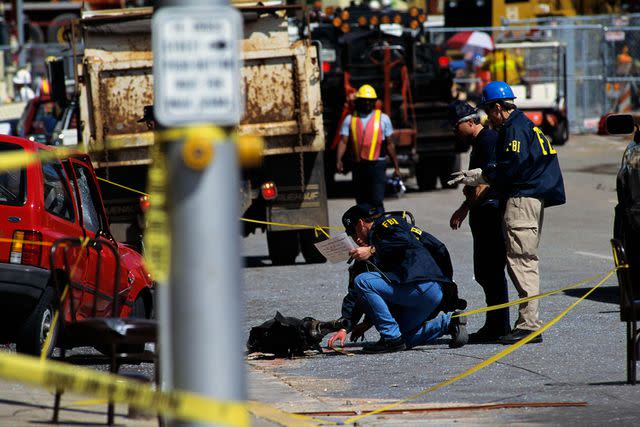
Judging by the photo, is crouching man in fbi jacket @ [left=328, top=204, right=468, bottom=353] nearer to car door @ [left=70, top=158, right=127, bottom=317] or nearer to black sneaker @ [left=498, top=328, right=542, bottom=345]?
black sneaker @ [left=498, top=328, right=542, bottom=345]

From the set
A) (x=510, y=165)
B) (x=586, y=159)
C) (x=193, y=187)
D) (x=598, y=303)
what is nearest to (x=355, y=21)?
(x=586, y=159)

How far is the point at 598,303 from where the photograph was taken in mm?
11242

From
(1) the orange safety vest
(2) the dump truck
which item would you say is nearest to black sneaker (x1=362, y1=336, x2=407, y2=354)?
(2) the dump truck

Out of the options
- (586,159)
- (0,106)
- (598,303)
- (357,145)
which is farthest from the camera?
(0,106)

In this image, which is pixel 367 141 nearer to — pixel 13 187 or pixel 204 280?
pixel 13 187

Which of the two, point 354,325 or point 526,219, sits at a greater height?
point 526,219

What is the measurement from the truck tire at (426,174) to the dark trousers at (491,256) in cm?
1320

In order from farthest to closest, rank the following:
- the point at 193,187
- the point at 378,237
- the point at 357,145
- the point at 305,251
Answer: the point at 357,145 → the point at 305,251 → the point at 378,237 → the point at 193,187

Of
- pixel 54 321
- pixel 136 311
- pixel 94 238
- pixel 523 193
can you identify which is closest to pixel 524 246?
pixel 523 193

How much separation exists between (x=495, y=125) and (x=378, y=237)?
1314 millimetres

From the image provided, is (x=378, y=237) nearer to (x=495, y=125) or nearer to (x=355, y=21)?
(x=495, y=125)

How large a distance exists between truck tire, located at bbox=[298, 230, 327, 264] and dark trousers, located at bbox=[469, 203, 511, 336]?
5.40m

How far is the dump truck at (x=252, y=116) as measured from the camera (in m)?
14.1

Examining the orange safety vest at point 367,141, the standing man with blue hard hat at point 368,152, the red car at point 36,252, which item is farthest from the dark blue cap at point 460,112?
the orange safety vest at point 367,141
